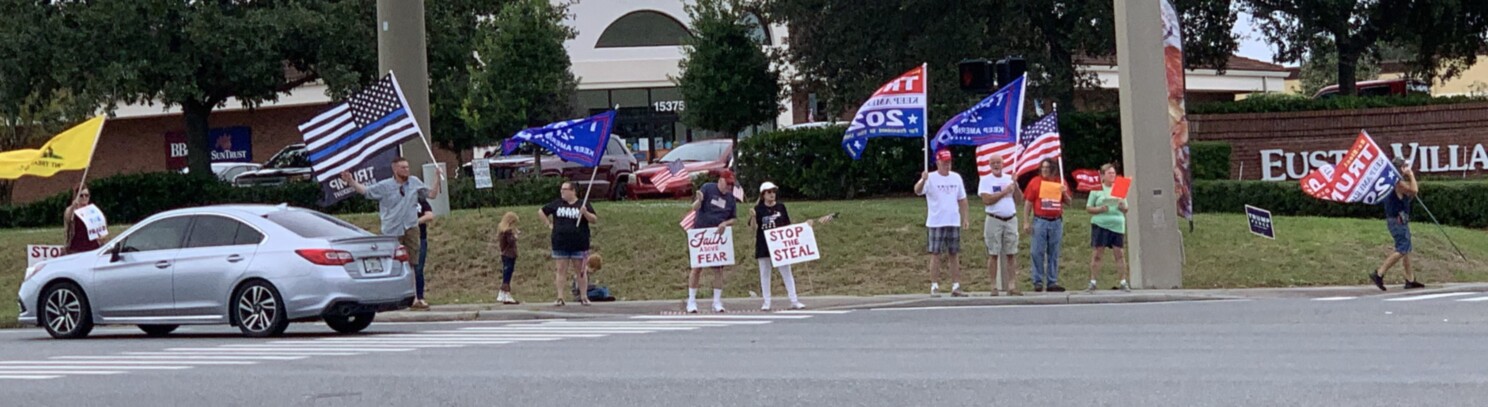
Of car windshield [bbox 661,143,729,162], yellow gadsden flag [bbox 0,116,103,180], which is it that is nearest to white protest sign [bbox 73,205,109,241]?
yellow gadsden flag [bbox 0,116,103,180]

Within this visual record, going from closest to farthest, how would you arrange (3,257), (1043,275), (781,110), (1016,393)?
(1016,393) → (1043,275) → (3,257) → (781,110)

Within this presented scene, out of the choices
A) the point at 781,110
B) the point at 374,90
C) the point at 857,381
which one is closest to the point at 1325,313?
the point at 857,381

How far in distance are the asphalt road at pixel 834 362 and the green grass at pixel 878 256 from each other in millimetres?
4406

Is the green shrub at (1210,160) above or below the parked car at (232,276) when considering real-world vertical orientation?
above

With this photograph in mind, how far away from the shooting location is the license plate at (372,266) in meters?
17.3

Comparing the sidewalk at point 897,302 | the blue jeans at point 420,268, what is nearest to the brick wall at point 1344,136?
the sidewalk at point 897,302

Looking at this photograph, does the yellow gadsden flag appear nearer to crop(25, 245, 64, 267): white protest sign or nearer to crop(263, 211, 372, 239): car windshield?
crop(25, 245, 64, 267): white protest sign

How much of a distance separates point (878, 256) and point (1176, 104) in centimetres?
417

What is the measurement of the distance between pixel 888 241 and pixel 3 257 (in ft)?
43.7

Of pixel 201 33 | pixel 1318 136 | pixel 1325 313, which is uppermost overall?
pixel 201 33

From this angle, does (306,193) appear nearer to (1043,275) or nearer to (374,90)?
(374,90)

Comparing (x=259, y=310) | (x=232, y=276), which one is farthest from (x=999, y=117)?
(x=232, y=276)

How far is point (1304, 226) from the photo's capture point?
25297 mm

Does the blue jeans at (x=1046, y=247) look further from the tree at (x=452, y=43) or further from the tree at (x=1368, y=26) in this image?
the tree at (x=452, y=43)
